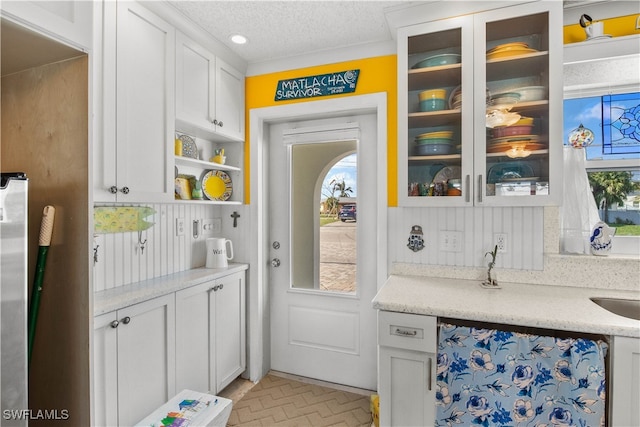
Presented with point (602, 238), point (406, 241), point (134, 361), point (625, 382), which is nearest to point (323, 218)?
Answer: point (406, 241)

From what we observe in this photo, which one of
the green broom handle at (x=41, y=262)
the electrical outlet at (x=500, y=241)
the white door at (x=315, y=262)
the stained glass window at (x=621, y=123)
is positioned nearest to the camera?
the green broom handle at (x=41, y=262)

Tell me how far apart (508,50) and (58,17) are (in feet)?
6.67

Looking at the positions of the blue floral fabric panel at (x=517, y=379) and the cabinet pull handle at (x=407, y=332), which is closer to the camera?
the blue floral fabric panel at (x=517, y=379)

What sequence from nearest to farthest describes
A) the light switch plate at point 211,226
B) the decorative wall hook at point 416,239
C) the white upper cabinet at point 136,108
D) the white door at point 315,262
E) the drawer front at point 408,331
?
the drawer front at point 408,331 < the white upper cabinet at point 136,108 < the decorative wall hook at point 416,239 < the white door at point 315,262 < the light switch plate at point 211,226

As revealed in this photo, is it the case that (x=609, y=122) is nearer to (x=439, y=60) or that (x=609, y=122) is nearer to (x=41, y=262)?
(x=439, y=60)

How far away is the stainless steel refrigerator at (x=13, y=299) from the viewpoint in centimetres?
98

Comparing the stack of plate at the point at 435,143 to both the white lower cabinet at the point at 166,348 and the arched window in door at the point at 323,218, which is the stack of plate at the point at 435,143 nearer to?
the arched window in door at the point at 323,218

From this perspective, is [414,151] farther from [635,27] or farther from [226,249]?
[226,249]

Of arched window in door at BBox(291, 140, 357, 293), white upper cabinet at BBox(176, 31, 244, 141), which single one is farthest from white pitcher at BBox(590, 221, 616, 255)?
white upper cabinet at BBox(176, 31, 244, 141)

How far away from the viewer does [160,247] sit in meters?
2.19

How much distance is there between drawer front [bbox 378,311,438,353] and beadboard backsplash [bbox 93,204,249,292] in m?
1.47

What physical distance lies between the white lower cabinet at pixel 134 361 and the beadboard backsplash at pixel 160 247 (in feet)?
0.95

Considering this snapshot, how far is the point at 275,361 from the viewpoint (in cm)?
275

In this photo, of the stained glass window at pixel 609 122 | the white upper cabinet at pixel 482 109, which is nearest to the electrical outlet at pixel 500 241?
the white upper cabinet at pixel 482 109
